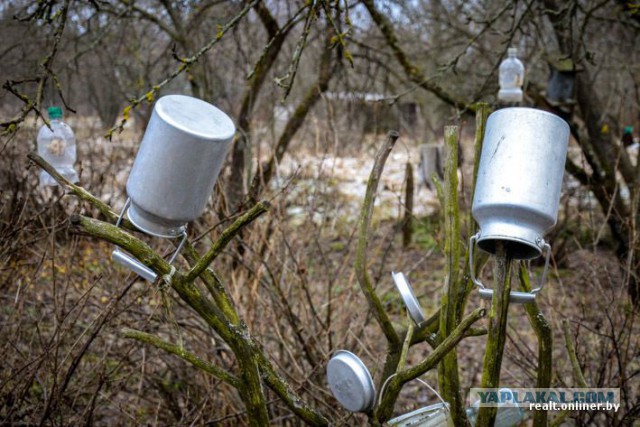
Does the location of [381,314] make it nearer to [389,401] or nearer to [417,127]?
[389,401]

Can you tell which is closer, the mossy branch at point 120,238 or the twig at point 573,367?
the mossy branch at point 120,238

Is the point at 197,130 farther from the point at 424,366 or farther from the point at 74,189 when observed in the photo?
the point at 424,366

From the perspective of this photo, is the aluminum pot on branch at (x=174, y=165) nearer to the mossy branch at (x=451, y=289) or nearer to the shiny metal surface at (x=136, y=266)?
the shiny metal surface at (x=136, y=266)

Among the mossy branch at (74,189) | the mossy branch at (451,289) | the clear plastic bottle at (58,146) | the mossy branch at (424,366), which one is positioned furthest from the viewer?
the clear plastic bottle at (58,146)

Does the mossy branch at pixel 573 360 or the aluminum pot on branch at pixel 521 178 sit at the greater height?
the aluminum pot on branch at pixel 521 178

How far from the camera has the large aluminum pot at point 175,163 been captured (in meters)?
1.50

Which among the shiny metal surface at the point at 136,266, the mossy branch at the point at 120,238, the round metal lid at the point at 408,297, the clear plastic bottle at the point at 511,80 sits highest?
the clear plastic bottle at the point at 511,80

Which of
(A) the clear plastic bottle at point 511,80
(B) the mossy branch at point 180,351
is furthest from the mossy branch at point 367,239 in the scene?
(A) the clear plastic bottle at point 511,80

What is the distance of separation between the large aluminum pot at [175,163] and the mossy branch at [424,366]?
0.69 metres

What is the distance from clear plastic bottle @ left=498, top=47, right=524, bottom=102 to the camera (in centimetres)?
518

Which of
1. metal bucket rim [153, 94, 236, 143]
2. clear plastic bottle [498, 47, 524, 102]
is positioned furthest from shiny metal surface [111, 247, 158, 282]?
clear plastic bottle [498, 47, 524, 102]

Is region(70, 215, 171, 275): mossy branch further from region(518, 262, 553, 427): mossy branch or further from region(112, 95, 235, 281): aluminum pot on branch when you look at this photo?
region(518, 262, 553, 427): mossy branch

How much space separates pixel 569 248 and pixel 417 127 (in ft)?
28.0

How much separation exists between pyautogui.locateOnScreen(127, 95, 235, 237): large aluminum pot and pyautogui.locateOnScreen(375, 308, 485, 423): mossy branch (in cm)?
69
